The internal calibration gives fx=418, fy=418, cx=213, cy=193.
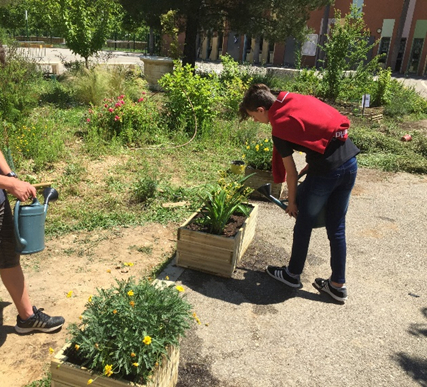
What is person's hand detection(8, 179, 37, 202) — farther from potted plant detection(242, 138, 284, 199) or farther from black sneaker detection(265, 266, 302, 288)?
potted plant detection(242, 138, 284, 199)

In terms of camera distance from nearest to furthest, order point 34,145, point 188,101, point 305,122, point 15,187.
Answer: point 15,187 → point 305,122 → point 34,145 → point 188,101

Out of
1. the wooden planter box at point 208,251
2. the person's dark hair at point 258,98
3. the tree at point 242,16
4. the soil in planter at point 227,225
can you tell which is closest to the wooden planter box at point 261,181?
the soil in planter at point 227,225

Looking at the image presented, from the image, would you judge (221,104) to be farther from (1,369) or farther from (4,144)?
(1,369)

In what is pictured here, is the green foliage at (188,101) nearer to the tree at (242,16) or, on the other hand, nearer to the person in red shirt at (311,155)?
the person in red shirt at (311,155)

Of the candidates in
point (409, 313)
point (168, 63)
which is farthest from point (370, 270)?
point (168, 63)

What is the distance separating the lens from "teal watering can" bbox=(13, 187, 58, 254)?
7.84ft

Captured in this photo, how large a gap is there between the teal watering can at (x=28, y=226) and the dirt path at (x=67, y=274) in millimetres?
500

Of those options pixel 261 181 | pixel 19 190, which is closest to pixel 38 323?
pixel 19 190

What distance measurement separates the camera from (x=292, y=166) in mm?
3070

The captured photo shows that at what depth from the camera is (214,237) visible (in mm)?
3494

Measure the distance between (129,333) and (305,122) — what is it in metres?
1.81

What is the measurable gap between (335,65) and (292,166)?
10506 mm

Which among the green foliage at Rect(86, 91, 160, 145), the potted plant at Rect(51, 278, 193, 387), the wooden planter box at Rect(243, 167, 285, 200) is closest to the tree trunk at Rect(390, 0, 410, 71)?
the green foliage at Rect(86, 91, 160, 145)

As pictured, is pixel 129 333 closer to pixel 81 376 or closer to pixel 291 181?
pixel 81 376
